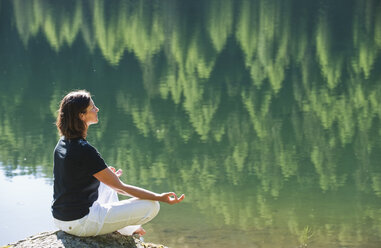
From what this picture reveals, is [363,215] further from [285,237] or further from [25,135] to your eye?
[25,135]

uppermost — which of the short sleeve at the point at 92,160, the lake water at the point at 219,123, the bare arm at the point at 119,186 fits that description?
the short sleeve at the point at 92,160

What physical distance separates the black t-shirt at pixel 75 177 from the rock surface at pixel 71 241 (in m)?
0.15

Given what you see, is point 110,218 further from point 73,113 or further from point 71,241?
point 73,113

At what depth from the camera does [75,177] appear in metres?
5.20

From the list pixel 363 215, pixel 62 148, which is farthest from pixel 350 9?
pixel 62 148

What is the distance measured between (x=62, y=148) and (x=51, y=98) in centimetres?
1420

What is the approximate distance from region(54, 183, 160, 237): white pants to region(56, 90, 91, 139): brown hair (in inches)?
22.8

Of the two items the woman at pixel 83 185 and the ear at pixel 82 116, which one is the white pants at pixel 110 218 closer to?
the woman at pixel 83 185

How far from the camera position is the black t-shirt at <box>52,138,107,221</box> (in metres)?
5.18

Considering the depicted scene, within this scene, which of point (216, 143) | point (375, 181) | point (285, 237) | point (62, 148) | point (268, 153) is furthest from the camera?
point (216, 143)

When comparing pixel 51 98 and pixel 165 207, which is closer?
pixel 165 207

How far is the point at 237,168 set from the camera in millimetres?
12008

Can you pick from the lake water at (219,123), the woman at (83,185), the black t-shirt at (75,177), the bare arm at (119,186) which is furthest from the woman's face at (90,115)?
the lake water at (219,123)

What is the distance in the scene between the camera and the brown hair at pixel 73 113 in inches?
205
